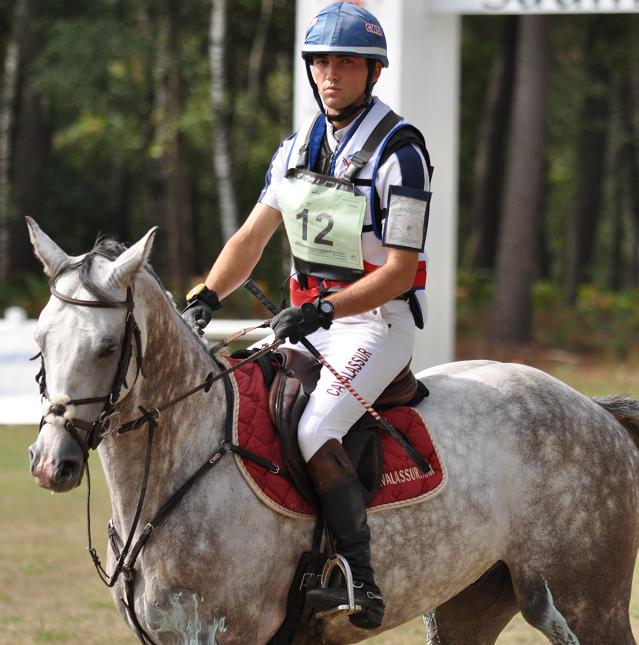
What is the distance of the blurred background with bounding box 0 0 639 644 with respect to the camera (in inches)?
845

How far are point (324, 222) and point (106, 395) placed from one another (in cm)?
110

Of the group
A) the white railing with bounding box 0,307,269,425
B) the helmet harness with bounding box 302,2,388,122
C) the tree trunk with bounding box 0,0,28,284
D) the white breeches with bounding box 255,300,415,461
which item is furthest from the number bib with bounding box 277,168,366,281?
the tree trunk with bounding box 0,0,28,284

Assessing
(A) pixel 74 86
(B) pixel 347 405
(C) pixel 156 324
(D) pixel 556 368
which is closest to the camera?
(C) pixel 156 324

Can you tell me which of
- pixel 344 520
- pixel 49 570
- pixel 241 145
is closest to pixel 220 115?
pixel 241 145

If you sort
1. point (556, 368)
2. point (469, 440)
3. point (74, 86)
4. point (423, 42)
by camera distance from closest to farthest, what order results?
point (469, 440)
point (423, 42)
point (556, 368)
point (74, 86)

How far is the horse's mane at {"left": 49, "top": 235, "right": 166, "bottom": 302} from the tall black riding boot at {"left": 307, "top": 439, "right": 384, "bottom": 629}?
33.5 inches

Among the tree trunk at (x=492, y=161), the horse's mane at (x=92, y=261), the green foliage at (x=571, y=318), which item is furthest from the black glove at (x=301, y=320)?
the tree trunk at (x=492, y=161)

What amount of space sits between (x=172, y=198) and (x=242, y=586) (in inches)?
826

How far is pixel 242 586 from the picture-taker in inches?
165

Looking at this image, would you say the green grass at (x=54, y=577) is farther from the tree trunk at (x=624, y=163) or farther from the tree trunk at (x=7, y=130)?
the tree trunk at (x=624, y=163)

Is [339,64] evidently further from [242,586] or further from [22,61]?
[22,61]

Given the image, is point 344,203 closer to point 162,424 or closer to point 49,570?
point 162,424

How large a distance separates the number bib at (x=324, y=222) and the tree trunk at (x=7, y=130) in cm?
2002

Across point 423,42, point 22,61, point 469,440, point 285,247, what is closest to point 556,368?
point 285,247
